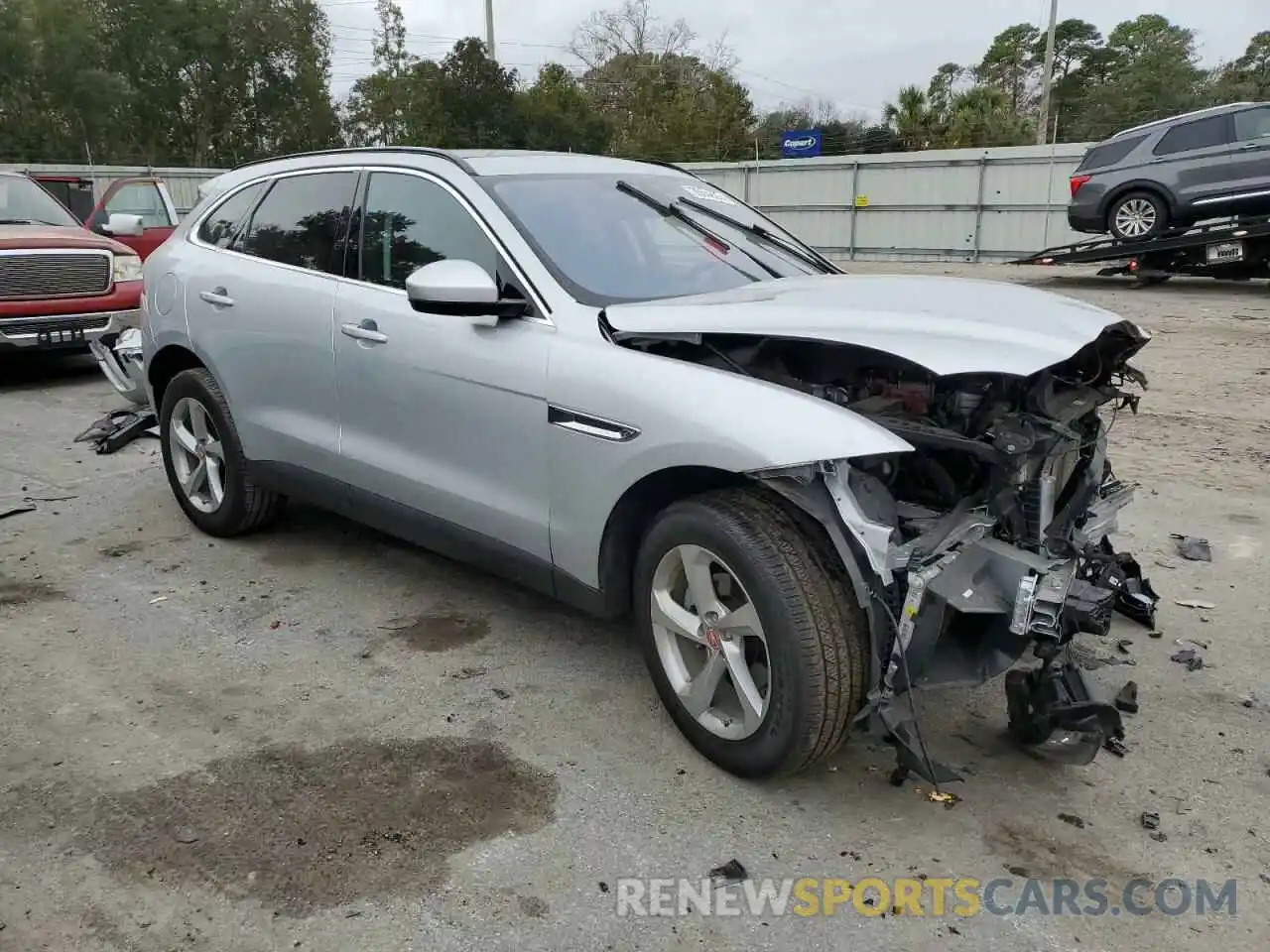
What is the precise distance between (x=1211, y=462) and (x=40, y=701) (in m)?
6.35

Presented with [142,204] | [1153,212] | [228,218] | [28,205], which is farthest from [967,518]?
[1153,212]

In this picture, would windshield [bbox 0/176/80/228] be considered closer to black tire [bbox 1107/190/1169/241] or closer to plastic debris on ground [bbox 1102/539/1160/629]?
plastic debris on ground [bbox 1102/539/1160/629]

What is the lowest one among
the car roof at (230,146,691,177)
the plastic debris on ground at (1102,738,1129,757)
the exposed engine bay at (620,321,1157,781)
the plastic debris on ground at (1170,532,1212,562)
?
the plastic debris on ground at (1102,738,1129,757)

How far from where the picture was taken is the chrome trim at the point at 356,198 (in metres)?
3.47

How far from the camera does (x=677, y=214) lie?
4105 mm

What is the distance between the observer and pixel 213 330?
4.72m

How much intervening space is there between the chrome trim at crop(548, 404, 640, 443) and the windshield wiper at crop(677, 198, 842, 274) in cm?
Answer: 139

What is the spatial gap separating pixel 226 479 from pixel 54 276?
18.1 ft

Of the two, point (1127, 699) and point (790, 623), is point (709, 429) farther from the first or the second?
point (1127, 699)

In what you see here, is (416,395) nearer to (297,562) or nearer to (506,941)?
(297,562)

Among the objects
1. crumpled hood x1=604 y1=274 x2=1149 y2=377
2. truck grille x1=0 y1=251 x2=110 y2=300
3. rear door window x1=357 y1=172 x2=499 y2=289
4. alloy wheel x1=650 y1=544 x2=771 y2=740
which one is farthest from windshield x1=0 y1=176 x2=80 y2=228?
alloy wheel x1=650 y1=544 x2=771 y2=740

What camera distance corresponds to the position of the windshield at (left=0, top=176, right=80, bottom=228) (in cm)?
987

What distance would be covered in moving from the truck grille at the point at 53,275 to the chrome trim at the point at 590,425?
24.9 feet

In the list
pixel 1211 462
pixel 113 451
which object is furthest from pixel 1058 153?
pixel 113 451
